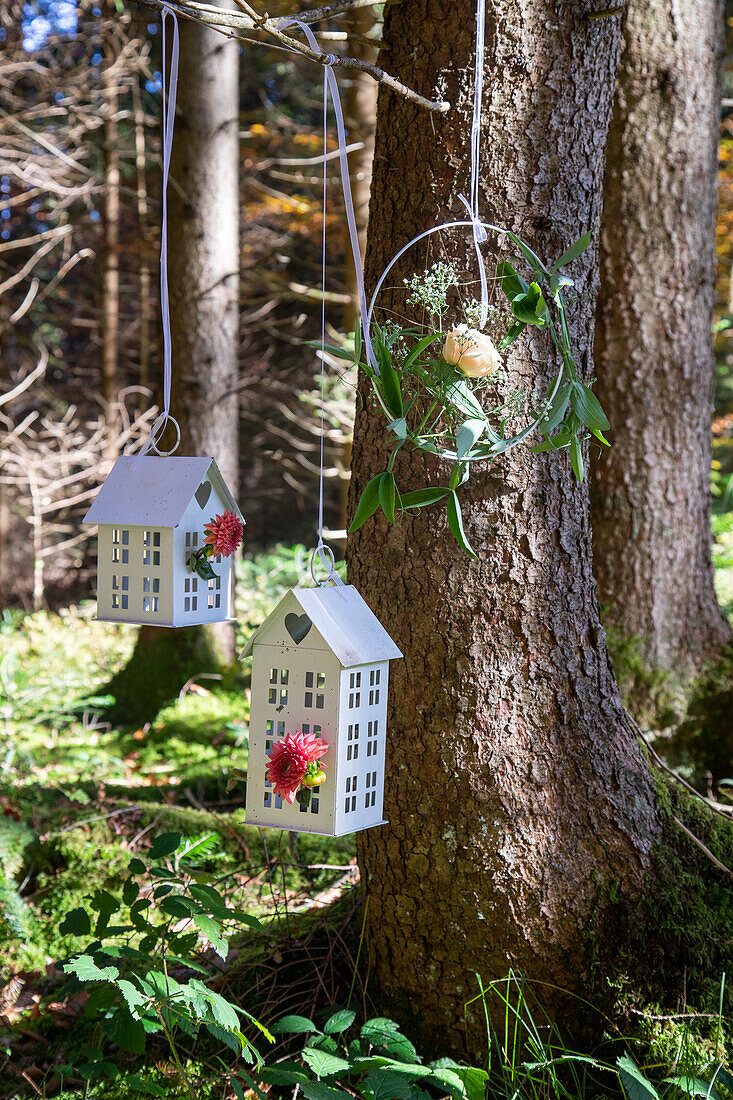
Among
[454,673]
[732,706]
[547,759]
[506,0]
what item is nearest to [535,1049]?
[547,759]

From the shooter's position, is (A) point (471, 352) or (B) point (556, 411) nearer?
(A) point (471, 352)

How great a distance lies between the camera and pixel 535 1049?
6.96 ft

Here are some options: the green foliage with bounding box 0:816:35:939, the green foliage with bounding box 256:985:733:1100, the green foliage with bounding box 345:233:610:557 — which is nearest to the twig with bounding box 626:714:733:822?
the green foliage with bounding box 256:985:733:1100

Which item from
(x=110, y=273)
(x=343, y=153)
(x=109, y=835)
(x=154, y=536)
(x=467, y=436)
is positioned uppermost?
(x=110, y=273)

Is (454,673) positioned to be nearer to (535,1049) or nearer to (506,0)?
(535,1049)

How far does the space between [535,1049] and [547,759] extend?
683 mm

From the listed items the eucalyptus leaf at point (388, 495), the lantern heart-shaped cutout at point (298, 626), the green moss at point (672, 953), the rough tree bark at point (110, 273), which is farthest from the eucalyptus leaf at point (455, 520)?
the rough tree bark at point (110, 273)

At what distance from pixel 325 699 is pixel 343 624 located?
14 cm

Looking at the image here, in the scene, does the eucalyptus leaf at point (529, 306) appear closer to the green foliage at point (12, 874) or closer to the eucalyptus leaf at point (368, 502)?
the eucalyptus leaf at point (368, 502)

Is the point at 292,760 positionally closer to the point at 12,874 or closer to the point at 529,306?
the point at 529,306

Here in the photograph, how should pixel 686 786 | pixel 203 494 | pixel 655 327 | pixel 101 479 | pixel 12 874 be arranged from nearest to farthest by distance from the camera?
pixel 203 494 < pixel 686 786 < pixel 12 874 < pixel 655 327 < pixel 101 479

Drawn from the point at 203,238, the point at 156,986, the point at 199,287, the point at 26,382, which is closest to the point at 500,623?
the point at 156,986

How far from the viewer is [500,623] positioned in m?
2.21

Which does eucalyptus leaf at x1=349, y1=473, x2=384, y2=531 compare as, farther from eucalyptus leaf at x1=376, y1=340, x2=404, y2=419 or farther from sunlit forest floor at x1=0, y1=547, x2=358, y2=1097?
sunlit forest floor at x1=0, y1=547, x2=358, y2=1097
